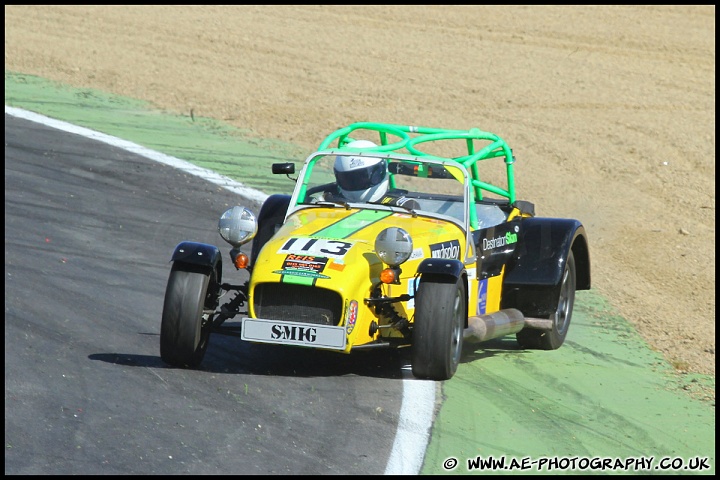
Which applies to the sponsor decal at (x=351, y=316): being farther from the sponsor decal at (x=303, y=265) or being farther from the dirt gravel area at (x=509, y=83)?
the dirt gravel area at (x=509, y=83)

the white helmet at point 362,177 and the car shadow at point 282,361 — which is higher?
the white helmet at point 362,177

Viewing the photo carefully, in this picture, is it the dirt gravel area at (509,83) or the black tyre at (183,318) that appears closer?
the black tyre at (183,318)

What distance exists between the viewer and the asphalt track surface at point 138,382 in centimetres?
651

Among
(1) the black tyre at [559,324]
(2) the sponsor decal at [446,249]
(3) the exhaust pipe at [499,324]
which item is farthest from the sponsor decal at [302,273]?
(1) the black tyre at [559,324]

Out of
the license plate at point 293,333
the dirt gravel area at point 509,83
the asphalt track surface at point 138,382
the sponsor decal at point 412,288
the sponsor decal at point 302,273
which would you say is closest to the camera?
the asphalt track surface at point 138,382

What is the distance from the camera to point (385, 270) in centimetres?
803

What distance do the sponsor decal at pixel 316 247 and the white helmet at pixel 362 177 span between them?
1.23 meters

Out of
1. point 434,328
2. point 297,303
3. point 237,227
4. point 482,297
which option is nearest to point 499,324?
point 482,297

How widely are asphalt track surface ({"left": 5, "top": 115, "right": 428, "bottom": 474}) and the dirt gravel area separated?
4.29m

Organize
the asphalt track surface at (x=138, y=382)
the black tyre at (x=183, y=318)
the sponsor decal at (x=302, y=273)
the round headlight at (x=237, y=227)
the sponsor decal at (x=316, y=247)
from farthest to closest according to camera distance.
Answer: the round headlight at (x=237, y=227) → the sponsor decal at (x=316, y=247) → the black tyre at (x=183, y=318) → the sponsor decal at (x=302, y=273) → the asphalt track surface at (x=138, y=382)

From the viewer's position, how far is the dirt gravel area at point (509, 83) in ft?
47.1

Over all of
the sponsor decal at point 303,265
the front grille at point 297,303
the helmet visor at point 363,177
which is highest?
the helmet visor at point 363,177

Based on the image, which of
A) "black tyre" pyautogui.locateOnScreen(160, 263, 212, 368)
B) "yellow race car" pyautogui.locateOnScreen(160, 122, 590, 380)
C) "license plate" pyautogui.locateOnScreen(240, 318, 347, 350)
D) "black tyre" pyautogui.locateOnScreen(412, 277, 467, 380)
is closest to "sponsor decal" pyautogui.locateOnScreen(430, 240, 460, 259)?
"yellow race car" pyautogui.locateOnScreen(160, 122, 590, 380)

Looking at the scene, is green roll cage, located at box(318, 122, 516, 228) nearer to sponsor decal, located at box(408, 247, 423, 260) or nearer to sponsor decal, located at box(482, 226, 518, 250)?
sponsor decal, located at box(482, 226, 518, 250)
